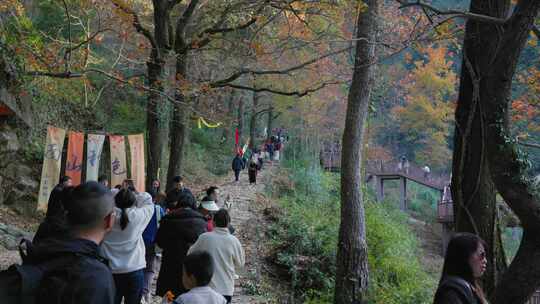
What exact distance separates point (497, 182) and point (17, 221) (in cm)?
1172

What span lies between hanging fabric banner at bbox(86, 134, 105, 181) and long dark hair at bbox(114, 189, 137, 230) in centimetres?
893

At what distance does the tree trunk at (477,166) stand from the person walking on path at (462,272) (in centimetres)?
191

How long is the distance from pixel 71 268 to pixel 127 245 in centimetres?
262

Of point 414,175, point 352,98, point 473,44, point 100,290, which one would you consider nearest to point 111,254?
point 100,290

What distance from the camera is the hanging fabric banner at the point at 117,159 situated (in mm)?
13430

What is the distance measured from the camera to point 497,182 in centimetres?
394

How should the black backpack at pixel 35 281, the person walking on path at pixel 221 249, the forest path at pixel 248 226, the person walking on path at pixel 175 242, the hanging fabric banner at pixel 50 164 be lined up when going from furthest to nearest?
the hanging fabric banner at pixel 50 164, the forest path at pixel 248 226, the person walking on path at pixel 175 242, the person walking on path at pixel 221 249, the black backpack at pixel 35 281

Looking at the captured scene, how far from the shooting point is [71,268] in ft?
6.76

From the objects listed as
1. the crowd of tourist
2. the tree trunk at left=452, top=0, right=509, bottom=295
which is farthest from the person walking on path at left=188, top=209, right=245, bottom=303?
the tree trunk at left=452, top=0, right=509, bottom=295

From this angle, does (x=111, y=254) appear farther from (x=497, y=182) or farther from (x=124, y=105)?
(x=124, y=105)

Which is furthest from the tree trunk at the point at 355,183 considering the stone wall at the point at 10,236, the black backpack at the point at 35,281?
the black backpack at the point at 35,281

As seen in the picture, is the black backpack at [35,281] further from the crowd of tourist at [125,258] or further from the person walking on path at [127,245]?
the person walking on path at [127,245]

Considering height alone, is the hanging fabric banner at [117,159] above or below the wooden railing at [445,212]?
above

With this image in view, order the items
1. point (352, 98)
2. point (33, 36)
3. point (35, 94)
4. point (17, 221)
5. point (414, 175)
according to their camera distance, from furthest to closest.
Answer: point (414, 175)
point (35, 94)
point (17, 221)
point (33, 36)
point (352, 98)
